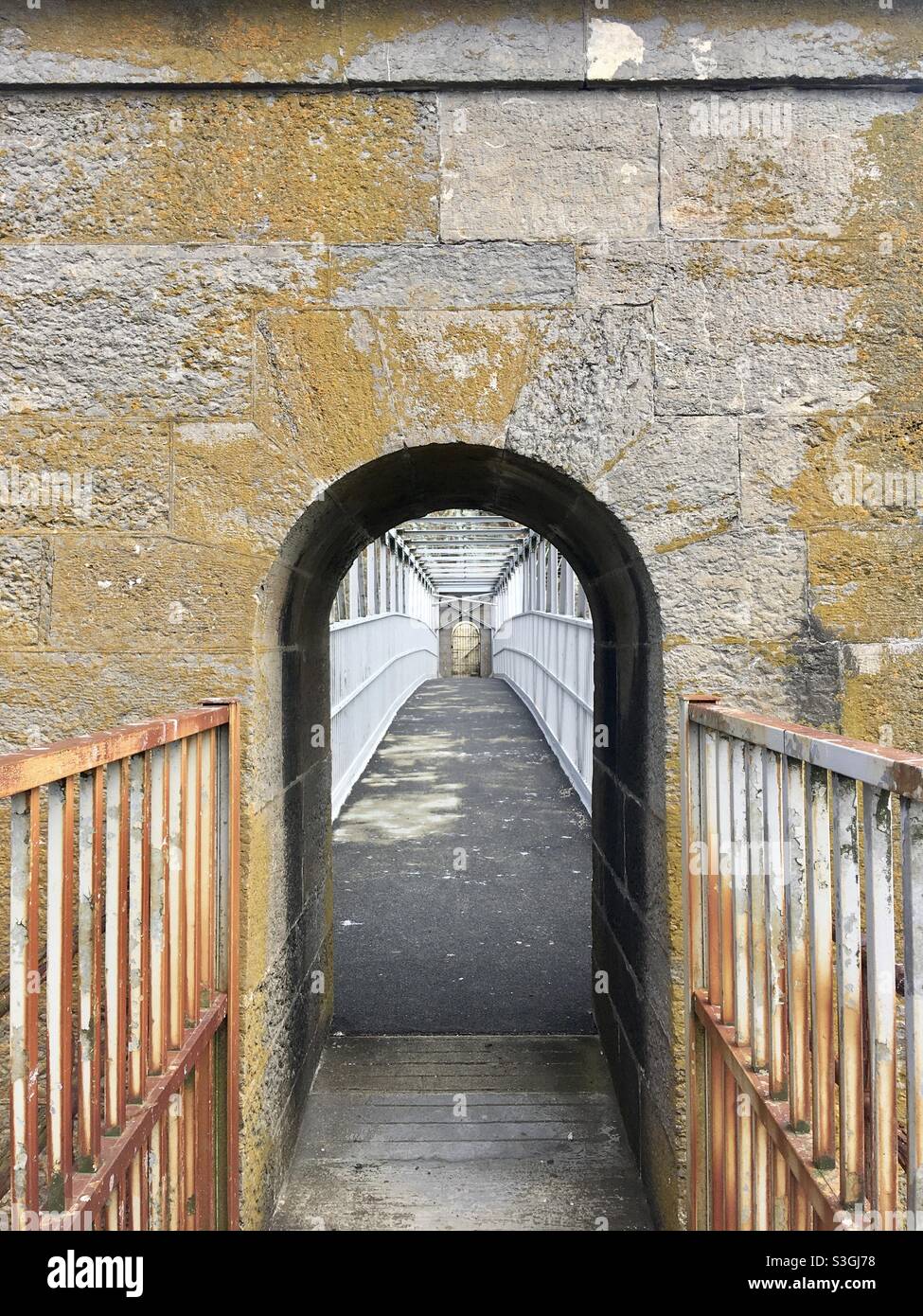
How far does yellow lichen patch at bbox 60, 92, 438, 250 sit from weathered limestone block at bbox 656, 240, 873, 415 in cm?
86

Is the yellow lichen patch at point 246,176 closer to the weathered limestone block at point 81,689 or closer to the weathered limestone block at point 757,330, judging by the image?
the weathered limestone block at point 757,330

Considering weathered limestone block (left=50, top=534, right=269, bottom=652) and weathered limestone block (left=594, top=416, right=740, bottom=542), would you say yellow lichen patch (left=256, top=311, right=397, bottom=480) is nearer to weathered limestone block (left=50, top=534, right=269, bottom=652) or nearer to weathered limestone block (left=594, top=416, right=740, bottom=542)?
weathered limestone block (left=50, top=534, right=269, bottom=652)

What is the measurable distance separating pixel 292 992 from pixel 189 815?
1.37m

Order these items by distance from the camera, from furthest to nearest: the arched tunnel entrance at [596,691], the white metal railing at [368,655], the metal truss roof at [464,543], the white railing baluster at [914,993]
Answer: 1. the metal truss roof at [464,543]
2. the white metal railing at [368,655]
3. the arched tunnel entrance at [596,691]
4. the white railing baluster at [914,993]

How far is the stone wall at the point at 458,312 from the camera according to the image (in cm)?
276

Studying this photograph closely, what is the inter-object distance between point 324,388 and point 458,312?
1.61 ft

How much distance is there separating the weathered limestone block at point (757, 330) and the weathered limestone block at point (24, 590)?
204 cm

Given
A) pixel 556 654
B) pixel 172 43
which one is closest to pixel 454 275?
pixel 172 43

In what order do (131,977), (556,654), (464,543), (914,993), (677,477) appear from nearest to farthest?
(914,993)
(131,977)
(677,477)
(556,654)
(464,543)

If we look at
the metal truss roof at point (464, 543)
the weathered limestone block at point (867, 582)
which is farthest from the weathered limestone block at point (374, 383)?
the metal truss roof at point (464, 543)

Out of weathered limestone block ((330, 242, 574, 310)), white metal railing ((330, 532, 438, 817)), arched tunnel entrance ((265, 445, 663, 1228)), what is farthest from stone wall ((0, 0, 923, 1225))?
white metal railing ((330, 532, 438, 817))

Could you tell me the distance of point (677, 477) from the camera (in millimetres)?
2750

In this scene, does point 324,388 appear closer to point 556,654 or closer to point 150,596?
point 150,596

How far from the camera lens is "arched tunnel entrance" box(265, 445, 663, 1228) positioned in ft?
9.55
